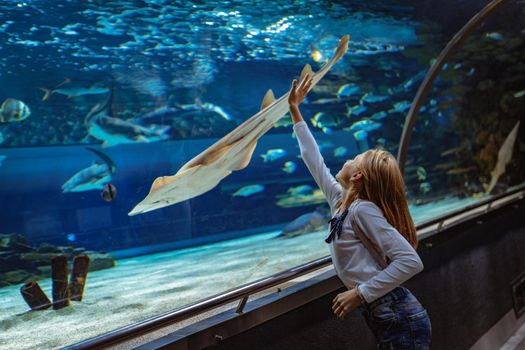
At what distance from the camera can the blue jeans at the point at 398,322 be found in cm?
158

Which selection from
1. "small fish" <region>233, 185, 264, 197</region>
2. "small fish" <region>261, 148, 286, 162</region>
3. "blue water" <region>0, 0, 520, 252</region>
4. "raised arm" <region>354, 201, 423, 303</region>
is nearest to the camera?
"raised arm" <region>354, 201, 423, 303</region>

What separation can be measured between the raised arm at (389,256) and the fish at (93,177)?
3.77 m

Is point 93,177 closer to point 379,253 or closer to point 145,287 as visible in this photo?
point 145,287

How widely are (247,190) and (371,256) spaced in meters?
4.53

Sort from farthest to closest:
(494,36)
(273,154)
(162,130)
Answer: (494,36) → (273,154) → (162,130)

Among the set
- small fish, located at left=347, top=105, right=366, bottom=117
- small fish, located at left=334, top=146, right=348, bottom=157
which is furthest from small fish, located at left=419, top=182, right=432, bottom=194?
small fish, located at left=334, top=146, right=348, bottom=157

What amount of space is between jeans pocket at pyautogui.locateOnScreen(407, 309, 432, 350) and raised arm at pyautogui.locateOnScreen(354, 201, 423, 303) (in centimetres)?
17

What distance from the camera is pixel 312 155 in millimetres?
1957

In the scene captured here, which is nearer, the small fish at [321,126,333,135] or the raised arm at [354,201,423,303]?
the raised arm at [354,201,423,303]

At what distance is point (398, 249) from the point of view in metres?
1.52

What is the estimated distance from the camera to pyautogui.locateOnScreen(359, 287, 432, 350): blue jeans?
5.17ft

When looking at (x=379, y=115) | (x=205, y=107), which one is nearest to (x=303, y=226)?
(x=205, y=107)

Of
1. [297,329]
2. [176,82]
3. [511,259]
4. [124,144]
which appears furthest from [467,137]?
[297,329]

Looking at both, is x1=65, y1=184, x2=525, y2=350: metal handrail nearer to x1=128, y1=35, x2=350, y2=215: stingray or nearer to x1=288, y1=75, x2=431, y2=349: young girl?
x1=288, y1=75, x2=431, y2=349: young girl
